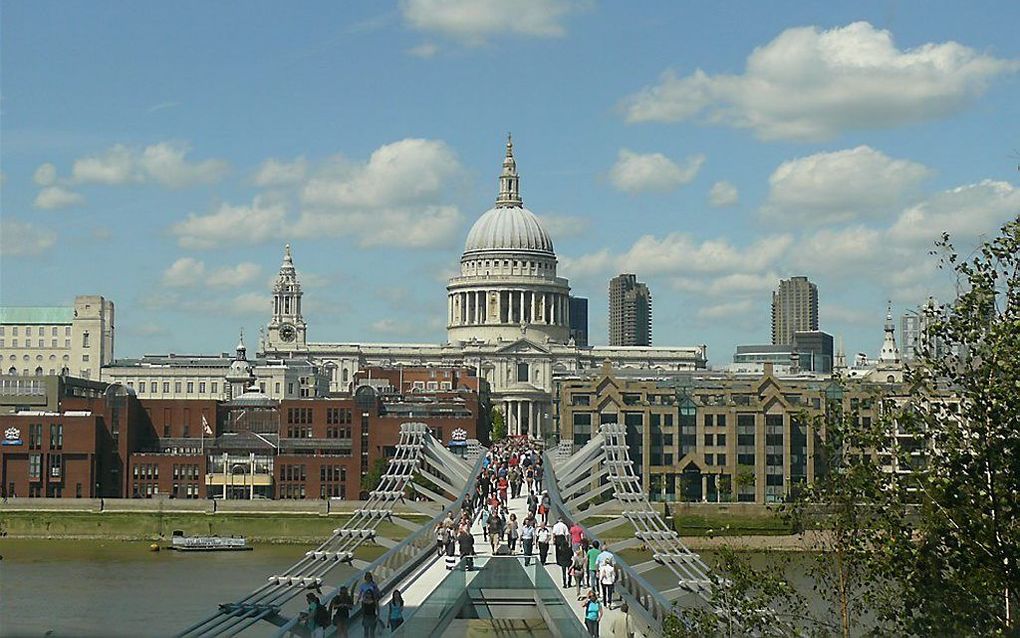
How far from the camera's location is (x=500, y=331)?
139 meters

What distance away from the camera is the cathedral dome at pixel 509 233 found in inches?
5517

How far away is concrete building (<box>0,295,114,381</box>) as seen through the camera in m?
144

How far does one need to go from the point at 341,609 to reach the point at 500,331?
397 ft

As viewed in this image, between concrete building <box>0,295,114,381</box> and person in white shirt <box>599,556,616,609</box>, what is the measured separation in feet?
413

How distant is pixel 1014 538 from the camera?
41.4 feet

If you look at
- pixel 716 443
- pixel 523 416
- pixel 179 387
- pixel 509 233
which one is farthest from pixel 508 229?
pixel 716 443

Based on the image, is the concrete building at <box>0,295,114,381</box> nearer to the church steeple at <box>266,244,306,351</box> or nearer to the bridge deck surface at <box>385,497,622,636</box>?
the church steeple at <box>266,244,306,351</box>

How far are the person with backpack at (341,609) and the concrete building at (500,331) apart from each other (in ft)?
366

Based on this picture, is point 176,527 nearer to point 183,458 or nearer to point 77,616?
point 183,458

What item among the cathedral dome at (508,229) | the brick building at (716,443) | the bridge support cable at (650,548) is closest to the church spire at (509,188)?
the cathedral dome at (508,229)

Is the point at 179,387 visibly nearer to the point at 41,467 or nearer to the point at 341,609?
the point at 41,467

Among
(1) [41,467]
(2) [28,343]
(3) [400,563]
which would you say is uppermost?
(2) [28,343]

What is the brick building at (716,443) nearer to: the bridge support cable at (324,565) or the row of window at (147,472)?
the row of window at (147,472)

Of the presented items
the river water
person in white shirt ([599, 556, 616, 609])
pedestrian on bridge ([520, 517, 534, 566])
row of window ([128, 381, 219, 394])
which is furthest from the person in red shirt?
row of window ([128, 381, 219, 394])
